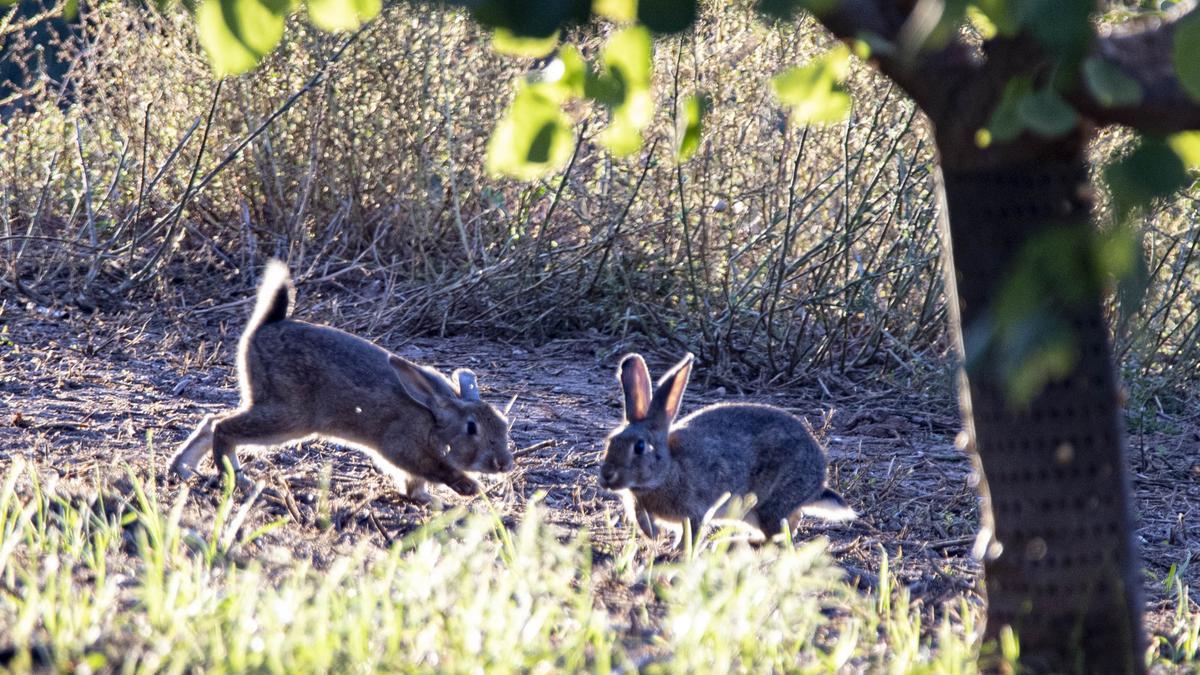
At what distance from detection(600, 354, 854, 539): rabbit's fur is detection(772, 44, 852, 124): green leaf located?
87.7 inches

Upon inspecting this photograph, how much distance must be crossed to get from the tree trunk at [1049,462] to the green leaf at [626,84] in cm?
66

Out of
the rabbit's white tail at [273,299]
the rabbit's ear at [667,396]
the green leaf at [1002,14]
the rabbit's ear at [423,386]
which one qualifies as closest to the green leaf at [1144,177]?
the green leaf at [1002,14]

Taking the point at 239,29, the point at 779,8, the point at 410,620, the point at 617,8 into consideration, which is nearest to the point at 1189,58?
the point at 779,8

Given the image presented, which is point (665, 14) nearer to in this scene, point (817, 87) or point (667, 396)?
point (817, 87)

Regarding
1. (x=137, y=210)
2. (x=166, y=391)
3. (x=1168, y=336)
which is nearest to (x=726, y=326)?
(x=1168, y=336)

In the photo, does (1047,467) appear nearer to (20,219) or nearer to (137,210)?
(137,210)

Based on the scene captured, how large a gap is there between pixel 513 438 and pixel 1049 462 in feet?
13.1

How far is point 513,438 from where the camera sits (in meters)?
6.65

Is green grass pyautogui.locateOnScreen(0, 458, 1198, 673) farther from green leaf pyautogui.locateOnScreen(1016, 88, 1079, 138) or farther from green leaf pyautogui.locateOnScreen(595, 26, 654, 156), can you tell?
green leaf pyautogui.locateOnScreen(1016, 88, 1079, 138)

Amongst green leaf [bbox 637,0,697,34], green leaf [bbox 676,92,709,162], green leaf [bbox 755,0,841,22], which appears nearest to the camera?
green leaf [bbox 755,0,841,22]

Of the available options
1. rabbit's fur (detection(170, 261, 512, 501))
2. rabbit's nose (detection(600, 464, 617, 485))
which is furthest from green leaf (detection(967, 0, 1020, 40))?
rabbit's fur (detection(170, 261, 512, 501))

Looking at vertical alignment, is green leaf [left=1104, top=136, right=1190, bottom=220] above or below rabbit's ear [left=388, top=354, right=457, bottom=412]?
below

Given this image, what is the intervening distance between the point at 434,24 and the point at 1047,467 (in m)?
6.69

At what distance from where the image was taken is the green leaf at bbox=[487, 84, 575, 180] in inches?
99.0
